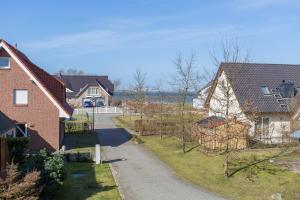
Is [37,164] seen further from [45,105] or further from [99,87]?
[99,87]

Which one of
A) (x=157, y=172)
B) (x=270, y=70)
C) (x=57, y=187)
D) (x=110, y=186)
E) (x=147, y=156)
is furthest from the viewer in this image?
(x=270, y=70)

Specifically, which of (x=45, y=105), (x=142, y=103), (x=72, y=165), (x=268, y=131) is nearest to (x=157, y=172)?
(x=72, y=165)

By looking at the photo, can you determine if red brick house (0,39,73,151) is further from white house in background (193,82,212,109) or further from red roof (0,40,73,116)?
white house in background (193,82,212,109)

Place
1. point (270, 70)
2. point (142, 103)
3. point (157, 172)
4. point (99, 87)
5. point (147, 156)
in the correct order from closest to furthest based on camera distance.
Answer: point (157, 172)
point (147, 156)
point (270, 70)
point (142, 103)
point (99, 87)

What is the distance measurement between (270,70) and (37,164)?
88.7 ft

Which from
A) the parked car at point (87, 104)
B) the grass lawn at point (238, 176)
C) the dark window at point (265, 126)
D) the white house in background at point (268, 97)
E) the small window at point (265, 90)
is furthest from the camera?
the parked car at point (87, 104)

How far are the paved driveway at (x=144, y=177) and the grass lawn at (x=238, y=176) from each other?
2.58ft

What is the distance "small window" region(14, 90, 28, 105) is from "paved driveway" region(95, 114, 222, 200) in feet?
22.1

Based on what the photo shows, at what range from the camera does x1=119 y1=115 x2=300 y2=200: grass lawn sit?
2009 centimetres

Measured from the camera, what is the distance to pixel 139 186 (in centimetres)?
2133

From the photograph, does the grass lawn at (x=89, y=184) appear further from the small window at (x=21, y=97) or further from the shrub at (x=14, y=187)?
the small window at (x=21, y=97)

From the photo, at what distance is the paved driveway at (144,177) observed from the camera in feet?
64.5

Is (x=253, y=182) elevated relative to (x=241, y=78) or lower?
lower

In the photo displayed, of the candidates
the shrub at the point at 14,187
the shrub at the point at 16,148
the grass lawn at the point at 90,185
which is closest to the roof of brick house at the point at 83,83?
the shrub at the point at 16,148
